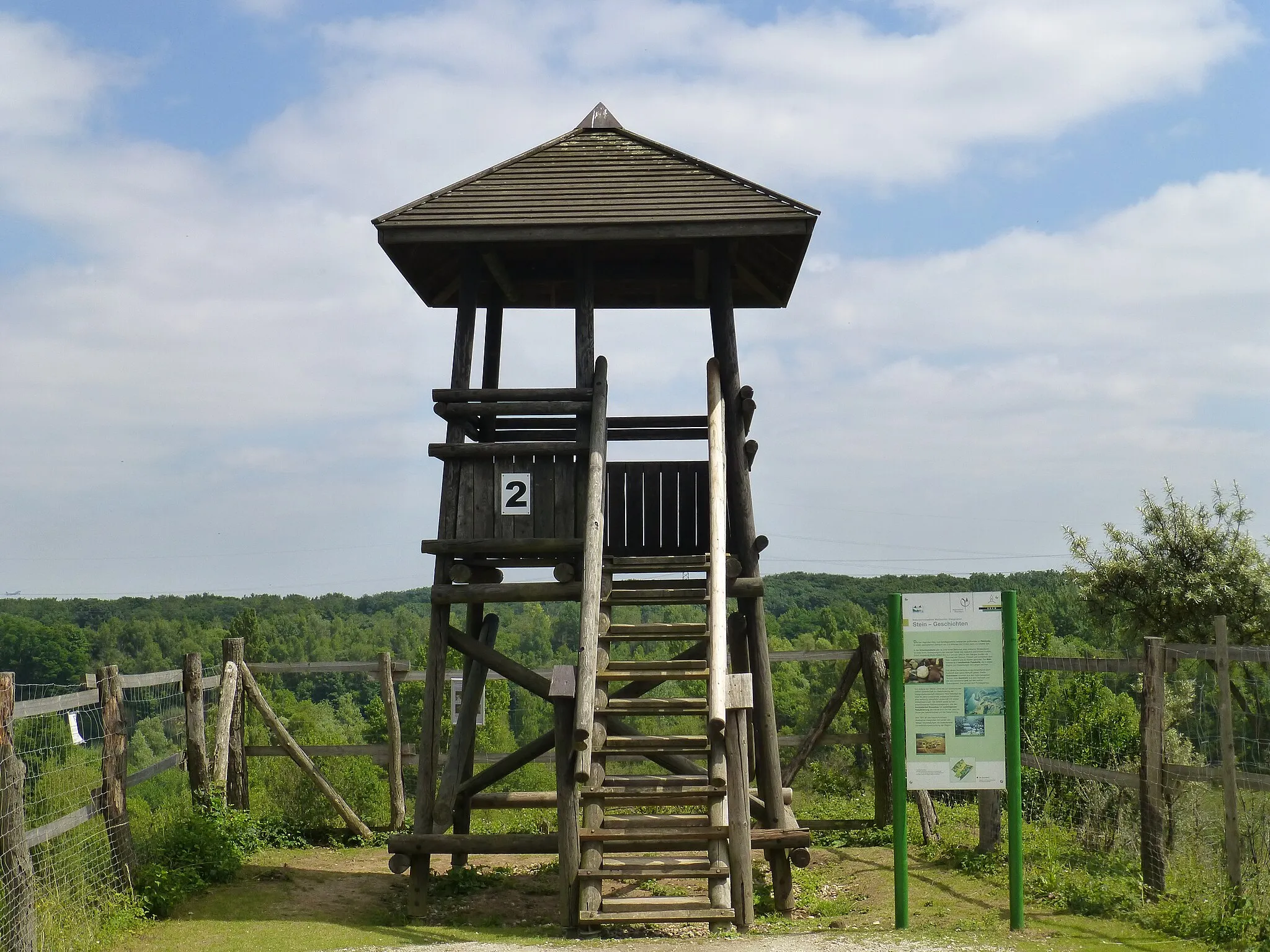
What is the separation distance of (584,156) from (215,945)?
789 centimetres

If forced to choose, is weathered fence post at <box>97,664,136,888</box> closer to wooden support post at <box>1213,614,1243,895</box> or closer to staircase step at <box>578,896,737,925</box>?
staircase step at <box>578,896,737,925</box>

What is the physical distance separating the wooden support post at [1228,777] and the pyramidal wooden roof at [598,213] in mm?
5119

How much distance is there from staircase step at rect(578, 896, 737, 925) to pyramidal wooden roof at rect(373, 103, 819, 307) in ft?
18.9

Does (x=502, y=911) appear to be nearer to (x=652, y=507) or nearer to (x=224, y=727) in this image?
(x=652, y=507)

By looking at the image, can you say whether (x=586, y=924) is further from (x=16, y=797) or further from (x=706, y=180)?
(x=706, y=180)

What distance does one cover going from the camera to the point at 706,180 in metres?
11.6

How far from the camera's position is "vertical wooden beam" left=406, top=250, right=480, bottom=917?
10.6 meters

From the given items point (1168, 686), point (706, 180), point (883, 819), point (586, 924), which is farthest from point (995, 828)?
point (1168, 686)

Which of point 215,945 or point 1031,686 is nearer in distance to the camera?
point 215,945

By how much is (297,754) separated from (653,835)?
6.10m

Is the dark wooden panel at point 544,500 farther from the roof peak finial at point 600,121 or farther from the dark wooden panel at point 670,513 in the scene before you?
the roof peak finial at point 600,121

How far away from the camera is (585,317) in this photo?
37.6 ft

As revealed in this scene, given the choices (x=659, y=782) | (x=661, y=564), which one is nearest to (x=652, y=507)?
(x=661, y=564)

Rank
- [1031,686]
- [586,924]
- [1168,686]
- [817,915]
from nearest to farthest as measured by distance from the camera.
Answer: [586,924], [817,915], [1031,686], [1168,686]
